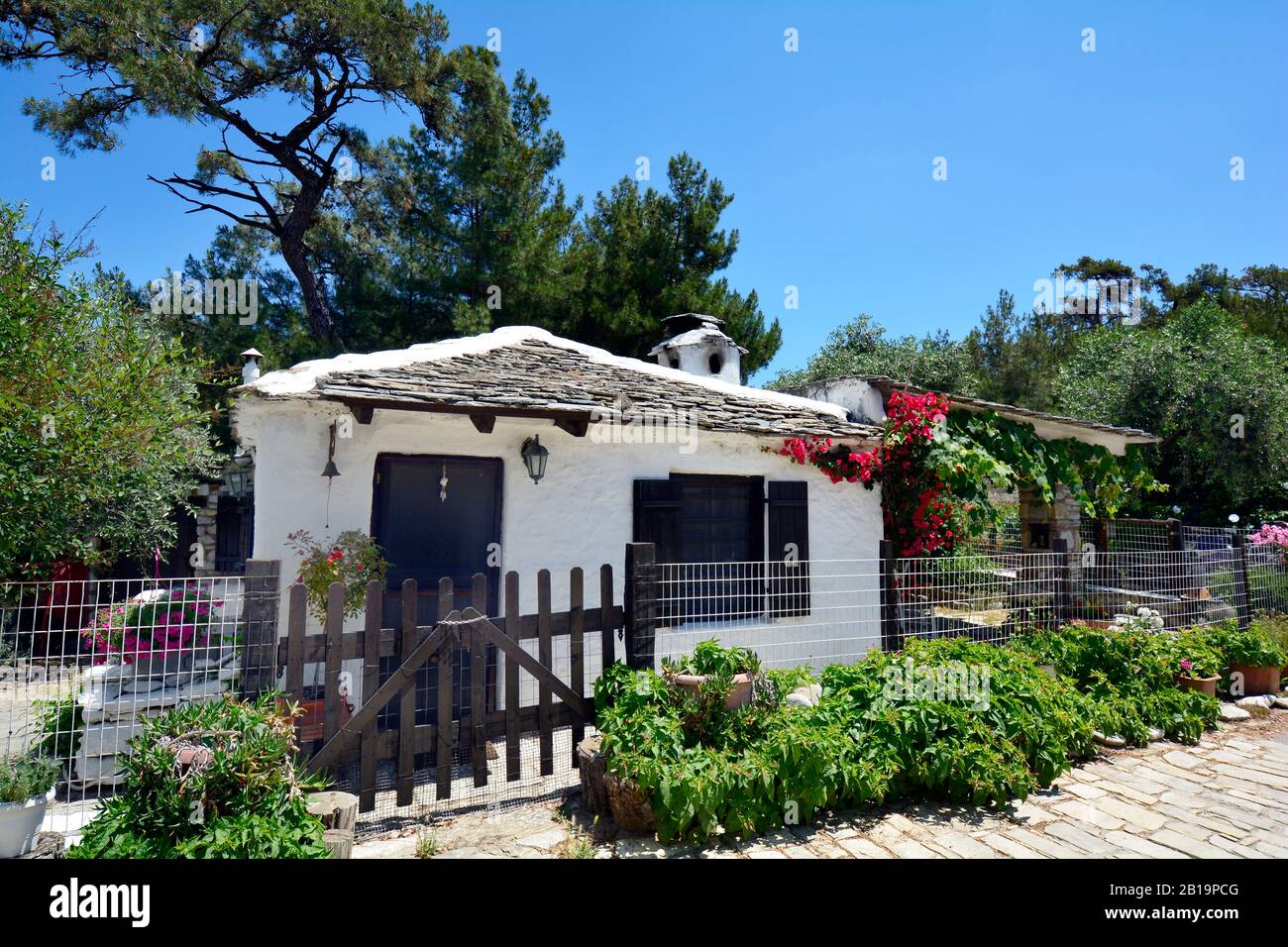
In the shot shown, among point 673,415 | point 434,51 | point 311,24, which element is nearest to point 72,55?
point 311,24

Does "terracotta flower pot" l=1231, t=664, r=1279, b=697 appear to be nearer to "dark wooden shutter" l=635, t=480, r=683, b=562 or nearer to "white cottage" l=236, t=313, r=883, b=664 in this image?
"white cottage" l=236, t=313, r=883, b=664

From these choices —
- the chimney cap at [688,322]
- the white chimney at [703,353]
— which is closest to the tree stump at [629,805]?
the white chimney at [703,353]

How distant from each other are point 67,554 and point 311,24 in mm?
11371

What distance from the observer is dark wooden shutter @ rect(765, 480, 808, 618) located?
716 centimetres

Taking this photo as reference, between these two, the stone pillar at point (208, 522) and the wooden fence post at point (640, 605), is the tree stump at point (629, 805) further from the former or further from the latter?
the stone pillar at point (208, 522)

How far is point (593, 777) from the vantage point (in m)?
3.85

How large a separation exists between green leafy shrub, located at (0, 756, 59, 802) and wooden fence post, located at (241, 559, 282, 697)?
106cm

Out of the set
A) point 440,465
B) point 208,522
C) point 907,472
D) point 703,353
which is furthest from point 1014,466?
point 208,522

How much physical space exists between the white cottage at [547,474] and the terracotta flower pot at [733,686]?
83 cm

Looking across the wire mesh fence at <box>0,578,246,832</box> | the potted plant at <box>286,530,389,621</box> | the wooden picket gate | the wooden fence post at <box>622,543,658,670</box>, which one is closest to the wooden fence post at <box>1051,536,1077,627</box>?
the wooden fence post at <box>622,543,658,670</box>

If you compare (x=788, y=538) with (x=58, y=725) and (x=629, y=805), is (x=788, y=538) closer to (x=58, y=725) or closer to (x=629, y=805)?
(x=629, y=805)

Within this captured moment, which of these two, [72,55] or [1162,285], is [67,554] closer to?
[72,55]

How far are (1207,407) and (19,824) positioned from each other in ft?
69.2

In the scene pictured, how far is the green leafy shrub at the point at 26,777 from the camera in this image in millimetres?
3289
